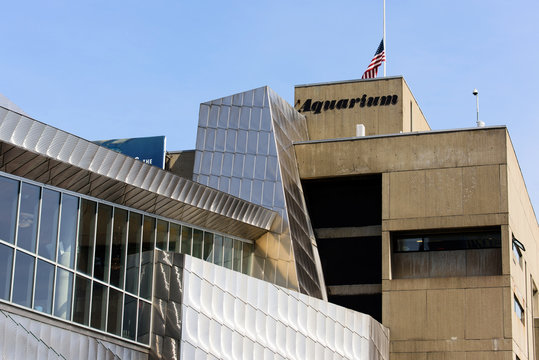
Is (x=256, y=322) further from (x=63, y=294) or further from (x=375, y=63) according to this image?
(x=375, y=63)

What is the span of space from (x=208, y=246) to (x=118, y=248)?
702 centimetres

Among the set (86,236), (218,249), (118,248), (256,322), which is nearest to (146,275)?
(118,248)

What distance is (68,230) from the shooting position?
25.6 m

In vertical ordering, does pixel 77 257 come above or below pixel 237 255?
below

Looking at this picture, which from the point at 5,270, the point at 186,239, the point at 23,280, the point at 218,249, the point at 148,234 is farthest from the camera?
the point at 218,249

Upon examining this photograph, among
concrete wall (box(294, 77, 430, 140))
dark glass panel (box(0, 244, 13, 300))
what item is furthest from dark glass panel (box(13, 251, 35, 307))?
concrete wall (box(294, 77, 430, 140))

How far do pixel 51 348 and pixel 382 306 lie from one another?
1922 cm

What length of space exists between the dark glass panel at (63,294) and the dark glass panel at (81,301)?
10.1 inches

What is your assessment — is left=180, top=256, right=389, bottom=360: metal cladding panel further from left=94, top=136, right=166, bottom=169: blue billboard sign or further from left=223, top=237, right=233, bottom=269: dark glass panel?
left=94, top=136, right=166, bottom=169: blue billboard sign

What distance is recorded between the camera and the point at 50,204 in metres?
25.2

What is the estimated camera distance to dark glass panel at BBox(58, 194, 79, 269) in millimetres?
25172

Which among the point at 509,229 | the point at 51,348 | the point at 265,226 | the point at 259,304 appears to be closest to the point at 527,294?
the point at 509,229

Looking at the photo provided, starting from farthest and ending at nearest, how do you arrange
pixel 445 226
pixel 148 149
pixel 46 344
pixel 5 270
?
1. pixel 148 149
2. pixel 445 226
3. pixel 46 344
4. pixel 5 270

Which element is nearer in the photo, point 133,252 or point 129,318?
point 129,318
